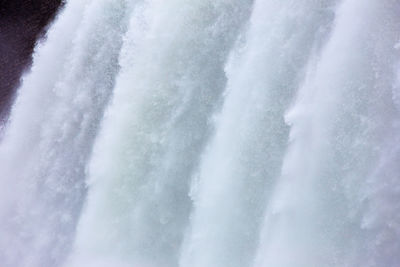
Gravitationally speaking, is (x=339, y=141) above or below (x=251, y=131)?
below

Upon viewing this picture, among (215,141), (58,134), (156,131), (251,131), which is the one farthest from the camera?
(58,134)

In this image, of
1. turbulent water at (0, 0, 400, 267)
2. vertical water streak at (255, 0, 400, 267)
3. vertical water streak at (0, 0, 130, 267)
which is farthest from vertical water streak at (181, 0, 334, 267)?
vertical water streak at (0, 0, 130, 267)

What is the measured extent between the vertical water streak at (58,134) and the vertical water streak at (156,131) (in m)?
0.61

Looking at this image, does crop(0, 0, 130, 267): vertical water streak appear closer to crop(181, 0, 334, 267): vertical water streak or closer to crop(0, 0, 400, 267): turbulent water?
crop(0, 0, 400, 267): turbulent water

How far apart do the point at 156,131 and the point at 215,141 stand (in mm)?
871

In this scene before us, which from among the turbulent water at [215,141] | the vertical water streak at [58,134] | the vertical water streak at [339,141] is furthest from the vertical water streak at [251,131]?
the vertical water streak at [58,134]

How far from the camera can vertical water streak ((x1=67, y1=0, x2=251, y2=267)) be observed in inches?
239

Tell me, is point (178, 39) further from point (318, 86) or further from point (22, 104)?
point (22, 104)

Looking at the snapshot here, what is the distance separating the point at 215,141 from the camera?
19.2ft

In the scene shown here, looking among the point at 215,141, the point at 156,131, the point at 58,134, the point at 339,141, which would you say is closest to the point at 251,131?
the point at 215,141

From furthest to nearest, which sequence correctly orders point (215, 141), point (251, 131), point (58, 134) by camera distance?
point (58, 134) → point (215, 141) → point (251, 131)

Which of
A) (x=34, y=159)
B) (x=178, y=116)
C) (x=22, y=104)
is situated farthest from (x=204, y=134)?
(x=22, y=104)

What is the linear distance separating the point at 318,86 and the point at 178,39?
6.43 feet

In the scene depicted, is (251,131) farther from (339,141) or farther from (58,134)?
(58,134)
